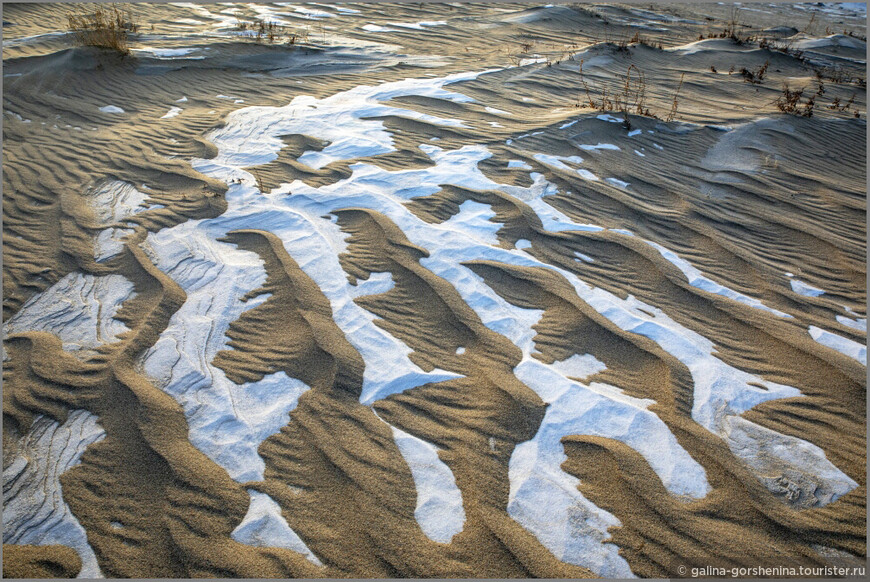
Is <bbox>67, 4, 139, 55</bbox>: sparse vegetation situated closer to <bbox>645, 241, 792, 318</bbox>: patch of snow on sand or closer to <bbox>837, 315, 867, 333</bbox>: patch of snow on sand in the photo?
<bbox>645, 241, 792, 318</bbox>: patch of snow on sand

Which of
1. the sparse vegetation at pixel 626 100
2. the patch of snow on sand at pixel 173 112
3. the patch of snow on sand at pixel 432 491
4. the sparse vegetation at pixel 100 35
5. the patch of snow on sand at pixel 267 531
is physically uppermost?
the sparse vegetation at pixel 100 35

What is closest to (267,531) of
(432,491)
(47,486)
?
(432,491)

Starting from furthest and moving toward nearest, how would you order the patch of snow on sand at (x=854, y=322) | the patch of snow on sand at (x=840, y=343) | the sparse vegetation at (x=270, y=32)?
the sparse vegetation at (x=270, y=32) → the patch of snow on sand at (x=854, y=322) → the patch of snow on sand at (x=840, y=343)

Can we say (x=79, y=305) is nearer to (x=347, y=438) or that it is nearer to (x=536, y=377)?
(x=347, y=438)

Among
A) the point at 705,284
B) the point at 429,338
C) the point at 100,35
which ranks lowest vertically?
the point at 429,338

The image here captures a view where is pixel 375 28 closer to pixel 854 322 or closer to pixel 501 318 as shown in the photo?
pixel 501 318

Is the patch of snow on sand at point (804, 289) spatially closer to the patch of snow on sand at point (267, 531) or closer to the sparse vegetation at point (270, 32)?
the patch of snow on sand at point (267, 531)

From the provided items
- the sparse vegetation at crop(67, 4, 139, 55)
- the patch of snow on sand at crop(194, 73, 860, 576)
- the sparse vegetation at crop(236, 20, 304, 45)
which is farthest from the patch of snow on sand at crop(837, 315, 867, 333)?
the sparse vegetation at crop(67, 4, 139, 55)

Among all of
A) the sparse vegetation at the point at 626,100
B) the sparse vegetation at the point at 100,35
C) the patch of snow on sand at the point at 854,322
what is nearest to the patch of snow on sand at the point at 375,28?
the sparse vegetation at the point at 100,35

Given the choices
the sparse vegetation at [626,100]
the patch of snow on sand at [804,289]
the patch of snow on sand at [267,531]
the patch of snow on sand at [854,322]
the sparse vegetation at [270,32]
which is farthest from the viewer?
the sparse vegetation at [270,32]
